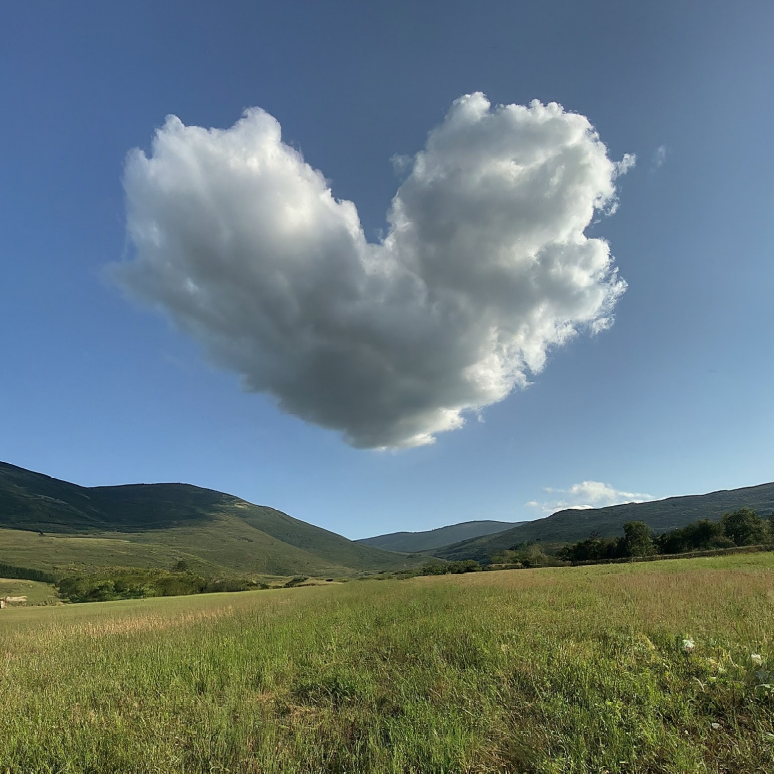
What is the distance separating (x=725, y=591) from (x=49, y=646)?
24.4 meters

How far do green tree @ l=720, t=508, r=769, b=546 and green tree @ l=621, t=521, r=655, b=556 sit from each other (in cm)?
1842

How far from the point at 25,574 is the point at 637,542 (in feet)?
709

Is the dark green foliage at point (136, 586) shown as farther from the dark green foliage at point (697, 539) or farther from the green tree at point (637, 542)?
the dark green foliage at point (697, 539)

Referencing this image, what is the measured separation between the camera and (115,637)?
1535 cm

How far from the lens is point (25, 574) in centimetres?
16025

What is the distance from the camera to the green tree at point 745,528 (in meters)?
96.9

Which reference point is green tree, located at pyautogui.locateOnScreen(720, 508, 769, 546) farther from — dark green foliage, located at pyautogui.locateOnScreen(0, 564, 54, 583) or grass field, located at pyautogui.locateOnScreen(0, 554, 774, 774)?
dark green foliage, located at pyautogui.locateOnScreen(0, 564, 54, 583)

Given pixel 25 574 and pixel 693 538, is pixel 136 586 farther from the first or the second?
pixel 693 538

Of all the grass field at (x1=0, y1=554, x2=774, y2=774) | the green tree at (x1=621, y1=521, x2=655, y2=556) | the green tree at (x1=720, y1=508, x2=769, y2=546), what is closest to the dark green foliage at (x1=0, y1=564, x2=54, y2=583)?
the green tree at (x1=621, y1=521, x2=655, y2=556)

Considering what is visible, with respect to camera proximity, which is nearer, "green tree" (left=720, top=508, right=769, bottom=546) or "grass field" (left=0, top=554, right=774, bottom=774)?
"grass field" (left=0, top=554, right=774, bottom=774)

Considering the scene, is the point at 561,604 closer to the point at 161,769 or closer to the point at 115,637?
the point at 161,769

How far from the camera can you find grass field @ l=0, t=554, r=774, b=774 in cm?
479

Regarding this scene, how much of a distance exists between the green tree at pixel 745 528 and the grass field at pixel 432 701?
118602 millimetres

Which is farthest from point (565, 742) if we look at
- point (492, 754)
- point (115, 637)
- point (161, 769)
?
point (115, 637)
